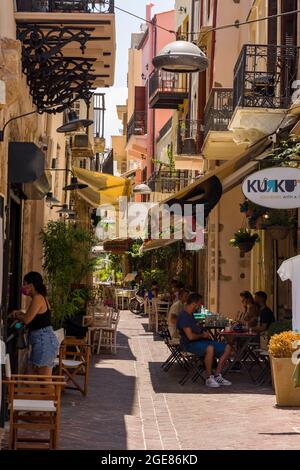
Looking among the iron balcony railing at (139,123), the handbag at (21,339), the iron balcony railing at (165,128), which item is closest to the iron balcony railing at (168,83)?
the iron balcony railing at (165,128)

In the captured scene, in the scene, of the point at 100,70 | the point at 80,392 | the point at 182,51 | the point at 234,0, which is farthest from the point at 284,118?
the point at 234,0

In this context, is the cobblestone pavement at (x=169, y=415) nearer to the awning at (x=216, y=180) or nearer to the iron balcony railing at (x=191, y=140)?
the awning at (x=216, y=180)

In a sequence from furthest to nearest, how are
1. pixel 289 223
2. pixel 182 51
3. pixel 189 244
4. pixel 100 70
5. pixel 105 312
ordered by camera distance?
1. pixel 189 244
2. pixel 105 312
3. pixel 289 223
4. pixel 100 70
5. pixel 182 51

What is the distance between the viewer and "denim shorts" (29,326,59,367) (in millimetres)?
11055

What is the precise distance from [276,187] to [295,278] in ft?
3.94

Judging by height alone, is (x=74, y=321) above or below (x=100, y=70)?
below

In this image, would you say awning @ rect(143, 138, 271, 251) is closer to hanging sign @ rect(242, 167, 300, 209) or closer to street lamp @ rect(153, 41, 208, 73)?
hanging sign @ rect(242, 167, 300, 209)

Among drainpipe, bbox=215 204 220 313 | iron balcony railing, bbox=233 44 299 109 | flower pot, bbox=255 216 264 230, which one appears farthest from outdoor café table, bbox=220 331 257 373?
drainpipe, bbox=215 204 220 313

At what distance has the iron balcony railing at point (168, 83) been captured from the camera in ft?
115

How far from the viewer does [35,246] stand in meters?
16.6

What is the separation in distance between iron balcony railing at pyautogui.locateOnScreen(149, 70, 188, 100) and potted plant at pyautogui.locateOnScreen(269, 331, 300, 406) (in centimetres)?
2332

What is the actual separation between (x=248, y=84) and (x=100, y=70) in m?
5.09

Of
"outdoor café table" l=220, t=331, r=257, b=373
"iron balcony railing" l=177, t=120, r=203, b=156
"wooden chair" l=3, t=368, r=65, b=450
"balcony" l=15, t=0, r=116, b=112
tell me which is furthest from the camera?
"iron balcony railing" l=177, t=120, r=203, b=156

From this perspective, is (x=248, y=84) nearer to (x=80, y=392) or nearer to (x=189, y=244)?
(x=80, y=392)
